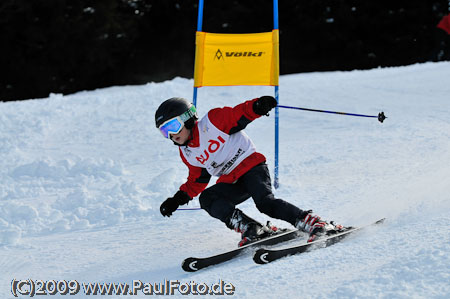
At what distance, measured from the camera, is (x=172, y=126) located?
161 inches

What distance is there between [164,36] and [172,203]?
18296 millimetres

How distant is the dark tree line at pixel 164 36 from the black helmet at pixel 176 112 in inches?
576

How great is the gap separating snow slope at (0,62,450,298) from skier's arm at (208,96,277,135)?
89cm

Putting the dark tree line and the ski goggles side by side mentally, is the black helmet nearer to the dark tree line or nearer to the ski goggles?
the ski goggles

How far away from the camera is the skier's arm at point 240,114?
4.05m

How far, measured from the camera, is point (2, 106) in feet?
32.8

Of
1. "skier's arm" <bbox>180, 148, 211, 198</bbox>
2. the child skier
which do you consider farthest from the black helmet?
"skier's arm" <bbox>180, 148, 211, 198</bbox>

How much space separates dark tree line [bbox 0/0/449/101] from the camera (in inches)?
709

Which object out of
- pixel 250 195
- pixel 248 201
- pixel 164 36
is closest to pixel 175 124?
pixel 250 195

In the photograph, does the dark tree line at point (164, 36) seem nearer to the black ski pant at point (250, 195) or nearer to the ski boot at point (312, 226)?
the black ski pant at point (250, 195)

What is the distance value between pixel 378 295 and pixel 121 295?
1481 millimetres

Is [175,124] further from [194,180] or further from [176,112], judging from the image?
[194,180]

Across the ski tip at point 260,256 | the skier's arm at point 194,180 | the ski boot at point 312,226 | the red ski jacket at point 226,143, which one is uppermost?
the red ski jacket at point 226,143

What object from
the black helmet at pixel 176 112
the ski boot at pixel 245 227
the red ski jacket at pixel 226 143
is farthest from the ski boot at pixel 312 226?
the black helmet at pixel 176 112
